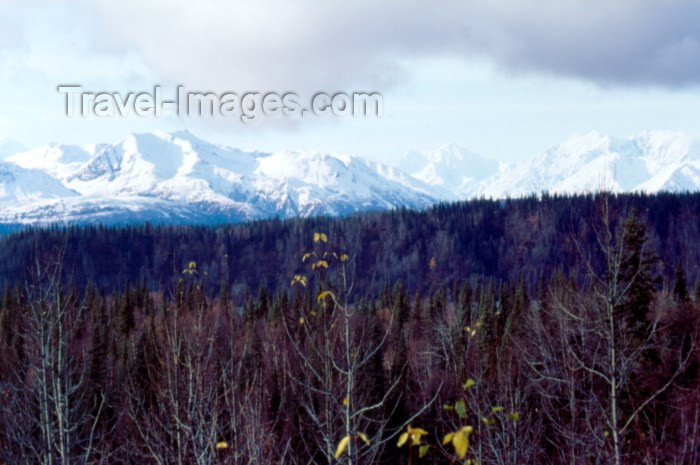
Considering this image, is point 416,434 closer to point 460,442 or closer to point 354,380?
point 460,442

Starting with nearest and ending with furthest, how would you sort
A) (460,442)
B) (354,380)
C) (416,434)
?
(460,442)
(416,434)
(354,380)

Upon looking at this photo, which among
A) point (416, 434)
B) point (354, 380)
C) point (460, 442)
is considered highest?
point (460, 442)

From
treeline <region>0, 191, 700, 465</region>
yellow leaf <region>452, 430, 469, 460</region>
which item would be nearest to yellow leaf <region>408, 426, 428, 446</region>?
treeline <region>0, 191, 700, 465</region>

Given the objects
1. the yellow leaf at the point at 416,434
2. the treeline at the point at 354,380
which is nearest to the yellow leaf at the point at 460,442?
the treeline at the point at 354,380

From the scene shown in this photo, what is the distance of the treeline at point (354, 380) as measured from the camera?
12.5 m

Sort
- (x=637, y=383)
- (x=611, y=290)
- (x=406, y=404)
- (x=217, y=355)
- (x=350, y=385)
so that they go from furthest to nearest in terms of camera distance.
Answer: (x=406, y=404)
(x=637, y=383)
(x=217, y=355)
(x=611, y=290)
(x=350, y=385)

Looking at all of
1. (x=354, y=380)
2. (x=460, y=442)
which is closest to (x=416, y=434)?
(x=460, y=442)

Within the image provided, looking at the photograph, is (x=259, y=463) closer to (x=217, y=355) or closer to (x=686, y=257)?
(x=217, y=355)

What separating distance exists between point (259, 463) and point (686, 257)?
206 m

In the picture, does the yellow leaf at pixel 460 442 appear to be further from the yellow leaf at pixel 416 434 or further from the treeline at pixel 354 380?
the yellow leaf at pixel 416 434

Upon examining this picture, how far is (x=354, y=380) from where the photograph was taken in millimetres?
12812

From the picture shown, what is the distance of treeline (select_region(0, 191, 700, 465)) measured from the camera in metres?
12.5

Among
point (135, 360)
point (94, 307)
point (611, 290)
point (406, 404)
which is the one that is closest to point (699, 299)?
point (406, 404)

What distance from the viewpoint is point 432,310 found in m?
90.8
